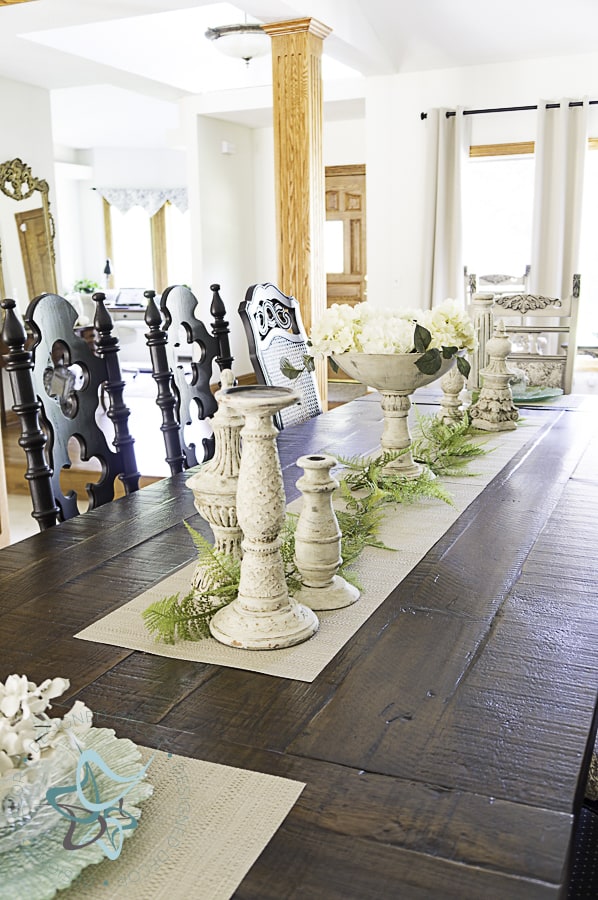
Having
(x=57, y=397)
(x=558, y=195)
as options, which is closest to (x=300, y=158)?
(x=558, y=195)

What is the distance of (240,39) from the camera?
5.56 m

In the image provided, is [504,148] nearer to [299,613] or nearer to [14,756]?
[299,613]

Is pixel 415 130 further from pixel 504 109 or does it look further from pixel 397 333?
pixel 397 333

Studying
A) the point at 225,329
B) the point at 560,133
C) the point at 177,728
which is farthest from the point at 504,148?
the point at 177,728

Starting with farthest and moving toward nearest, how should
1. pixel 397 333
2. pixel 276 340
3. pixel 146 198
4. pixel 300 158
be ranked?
pixel 146 198
pixel 300 158
pixel 276 340
pixel 397 333

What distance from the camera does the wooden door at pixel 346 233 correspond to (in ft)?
26.7

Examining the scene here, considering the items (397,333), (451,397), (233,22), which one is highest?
(233,22)

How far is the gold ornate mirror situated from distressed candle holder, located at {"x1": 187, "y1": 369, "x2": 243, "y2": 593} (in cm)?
613

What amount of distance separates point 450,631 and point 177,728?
42 cm

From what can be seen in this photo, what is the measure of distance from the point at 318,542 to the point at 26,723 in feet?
1.97

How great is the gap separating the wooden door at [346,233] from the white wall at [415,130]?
58.7 inches

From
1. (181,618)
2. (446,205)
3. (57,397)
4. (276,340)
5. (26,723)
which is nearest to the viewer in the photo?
(26,723)

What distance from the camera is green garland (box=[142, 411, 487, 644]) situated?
1151mm

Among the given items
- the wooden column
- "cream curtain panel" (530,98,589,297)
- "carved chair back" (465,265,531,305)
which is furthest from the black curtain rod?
the wooden column
